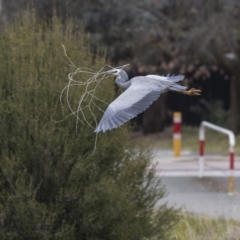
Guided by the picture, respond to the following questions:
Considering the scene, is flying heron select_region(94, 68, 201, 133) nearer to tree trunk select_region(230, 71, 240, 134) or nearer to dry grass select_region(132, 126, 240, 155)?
dry grass select_region(132, 126, 240, 155)

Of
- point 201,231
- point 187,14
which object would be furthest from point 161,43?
point 201,231

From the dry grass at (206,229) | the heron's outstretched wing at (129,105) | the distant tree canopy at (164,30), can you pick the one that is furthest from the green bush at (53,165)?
the distant tree canopy at (164,30)

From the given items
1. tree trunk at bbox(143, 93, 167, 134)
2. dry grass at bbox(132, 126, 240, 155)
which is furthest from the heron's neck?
tree trunk at bbox(143, 93, 167, 134)

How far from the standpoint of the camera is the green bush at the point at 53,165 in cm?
610

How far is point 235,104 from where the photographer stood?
2480cm

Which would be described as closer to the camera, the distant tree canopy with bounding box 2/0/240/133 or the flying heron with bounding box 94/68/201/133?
the flying heron with bounding box 94/68/201/133

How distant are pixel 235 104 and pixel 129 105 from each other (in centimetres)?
2072

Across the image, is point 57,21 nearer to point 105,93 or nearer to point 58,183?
point 105,93

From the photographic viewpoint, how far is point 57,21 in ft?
22.7

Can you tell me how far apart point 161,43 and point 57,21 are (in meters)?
17.4

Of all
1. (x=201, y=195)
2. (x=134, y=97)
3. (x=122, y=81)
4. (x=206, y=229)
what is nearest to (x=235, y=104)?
(x=201, y=195)

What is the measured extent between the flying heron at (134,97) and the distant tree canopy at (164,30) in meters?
16.9

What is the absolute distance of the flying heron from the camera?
4.33 meters

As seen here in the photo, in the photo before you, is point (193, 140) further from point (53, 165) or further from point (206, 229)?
point (53, 165)
